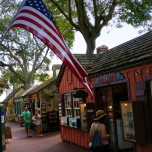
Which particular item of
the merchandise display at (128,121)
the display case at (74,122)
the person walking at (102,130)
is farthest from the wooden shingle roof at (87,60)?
the person walking at (102,130)

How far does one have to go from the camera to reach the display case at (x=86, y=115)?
350 inches

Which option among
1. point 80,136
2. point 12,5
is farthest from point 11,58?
point 80,136

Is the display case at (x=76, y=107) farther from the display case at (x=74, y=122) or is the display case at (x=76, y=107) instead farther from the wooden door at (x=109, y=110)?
the wooden door at (x=109, y=110)

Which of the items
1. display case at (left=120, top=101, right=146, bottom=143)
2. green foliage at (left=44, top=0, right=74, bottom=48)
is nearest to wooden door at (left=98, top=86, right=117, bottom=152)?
display case at (left=120, top=101, right=146, bottom=143)

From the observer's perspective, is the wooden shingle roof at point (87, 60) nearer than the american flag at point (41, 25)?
No

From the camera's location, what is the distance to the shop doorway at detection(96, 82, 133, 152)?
317 inches

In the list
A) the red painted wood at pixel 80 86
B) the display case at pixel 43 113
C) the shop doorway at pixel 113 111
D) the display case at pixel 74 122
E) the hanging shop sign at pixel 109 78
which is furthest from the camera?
the display case at pixel 43 113

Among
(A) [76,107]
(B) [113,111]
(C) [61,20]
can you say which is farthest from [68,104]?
(C) [61,20]

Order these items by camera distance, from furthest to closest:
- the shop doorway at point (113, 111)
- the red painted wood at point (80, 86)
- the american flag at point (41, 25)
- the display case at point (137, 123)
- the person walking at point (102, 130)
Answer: the shop doorway at point (113, 111) < the red painted wood at point (80, 86) < the display case at point (137, 123) < the american flag at point (41, 25) < the person walking at point (102, 130)

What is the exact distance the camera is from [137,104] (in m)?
6.36

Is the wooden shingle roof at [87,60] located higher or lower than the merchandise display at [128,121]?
higher

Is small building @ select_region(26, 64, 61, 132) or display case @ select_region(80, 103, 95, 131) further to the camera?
small building @ select_region(26, 64, 61, 132)

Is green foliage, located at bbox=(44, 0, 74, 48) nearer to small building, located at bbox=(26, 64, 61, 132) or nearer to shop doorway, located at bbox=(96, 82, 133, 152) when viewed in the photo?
small building, located at bbox=(26, 64, 61, 132)

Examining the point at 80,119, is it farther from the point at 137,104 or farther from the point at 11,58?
the point at 11,58
